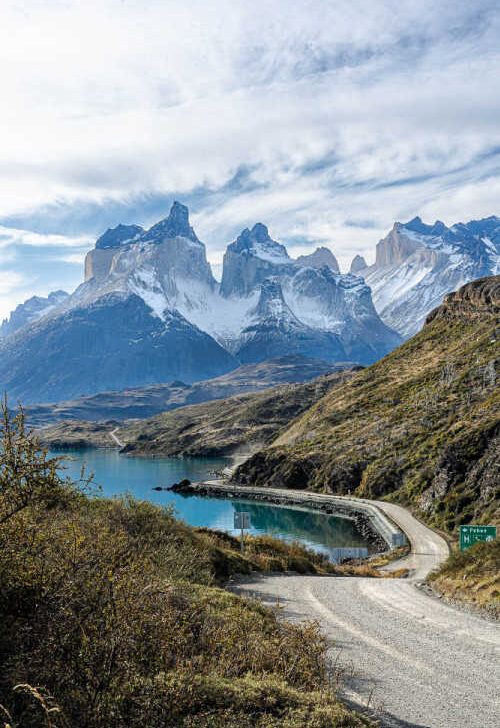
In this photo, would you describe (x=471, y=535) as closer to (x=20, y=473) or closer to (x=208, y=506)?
(x=20, y=473)

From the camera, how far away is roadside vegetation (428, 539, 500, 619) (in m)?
16.4

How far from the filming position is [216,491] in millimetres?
116438

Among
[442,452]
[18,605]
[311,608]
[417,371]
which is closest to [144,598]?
[18,605]

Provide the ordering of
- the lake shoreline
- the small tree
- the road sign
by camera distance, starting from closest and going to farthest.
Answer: the small tree < the road sign < the lake shoreline

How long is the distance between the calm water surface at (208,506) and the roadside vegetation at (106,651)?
2626 cm

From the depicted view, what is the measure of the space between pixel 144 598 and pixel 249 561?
18886 millimetres

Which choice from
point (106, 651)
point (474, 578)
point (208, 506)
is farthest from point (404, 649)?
point (208, 506)

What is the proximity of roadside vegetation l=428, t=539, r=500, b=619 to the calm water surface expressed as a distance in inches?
746

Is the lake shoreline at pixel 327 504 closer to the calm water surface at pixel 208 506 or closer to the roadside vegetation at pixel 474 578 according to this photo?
the calm water surface at pixel 208 506

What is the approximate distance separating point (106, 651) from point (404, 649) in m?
7.85

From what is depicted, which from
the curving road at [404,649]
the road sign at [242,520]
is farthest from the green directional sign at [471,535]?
the road sign at [242,520]

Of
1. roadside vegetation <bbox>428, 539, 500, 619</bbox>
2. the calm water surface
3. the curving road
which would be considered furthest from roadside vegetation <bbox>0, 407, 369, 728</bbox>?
the calm water surface

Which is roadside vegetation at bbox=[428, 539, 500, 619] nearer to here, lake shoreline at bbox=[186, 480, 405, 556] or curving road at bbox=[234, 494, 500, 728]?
curving road at bbox=[234, 494, 500, 728]

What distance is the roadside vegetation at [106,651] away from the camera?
6148mm
